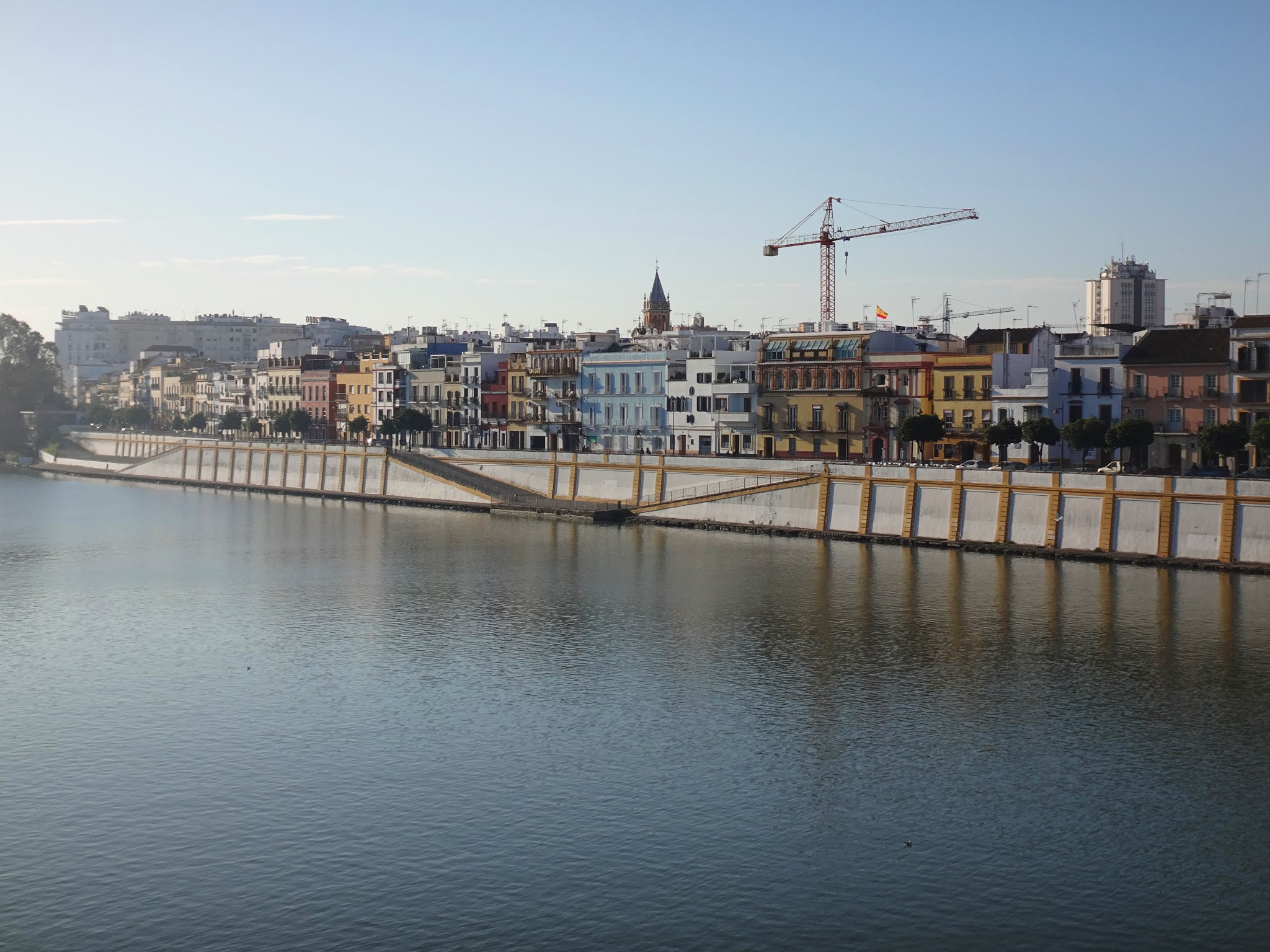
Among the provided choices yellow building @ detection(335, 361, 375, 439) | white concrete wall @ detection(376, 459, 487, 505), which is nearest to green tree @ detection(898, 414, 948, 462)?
white concrete wall @ detection(376, 459, 487, 505)

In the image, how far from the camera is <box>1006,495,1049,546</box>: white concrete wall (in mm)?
74500

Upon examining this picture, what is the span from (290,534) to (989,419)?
4580cm

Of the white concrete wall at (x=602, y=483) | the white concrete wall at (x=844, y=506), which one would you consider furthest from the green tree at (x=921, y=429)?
the white concrete wall at (x=602, y=483)

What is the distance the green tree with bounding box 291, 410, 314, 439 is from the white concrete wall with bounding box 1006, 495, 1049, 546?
303 feet

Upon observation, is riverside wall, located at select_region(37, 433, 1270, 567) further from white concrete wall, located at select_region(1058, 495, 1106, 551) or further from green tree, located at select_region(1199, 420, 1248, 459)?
green tree, located at select_region(1199, 420, 1248, 459)

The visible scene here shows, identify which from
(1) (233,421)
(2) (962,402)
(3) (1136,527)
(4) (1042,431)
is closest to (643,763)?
(3) (1136,527)

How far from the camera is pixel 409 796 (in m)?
35.4

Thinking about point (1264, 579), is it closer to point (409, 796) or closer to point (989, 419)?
point (989, 419)

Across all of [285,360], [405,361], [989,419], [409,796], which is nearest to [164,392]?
[285,360]

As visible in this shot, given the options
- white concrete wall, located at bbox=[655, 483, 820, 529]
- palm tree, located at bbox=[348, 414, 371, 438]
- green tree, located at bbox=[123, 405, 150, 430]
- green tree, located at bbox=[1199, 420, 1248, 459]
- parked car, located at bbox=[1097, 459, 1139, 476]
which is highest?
green tree, located at bbox=[123, 405, 150, 430]

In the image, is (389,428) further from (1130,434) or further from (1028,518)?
(1130,434)

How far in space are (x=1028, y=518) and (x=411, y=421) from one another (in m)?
68.8

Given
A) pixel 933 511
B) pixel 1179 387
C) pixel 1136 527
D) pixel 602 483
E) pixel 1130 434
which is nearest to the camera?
pixel 1136 527

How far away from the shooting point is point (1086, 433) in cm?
8281
